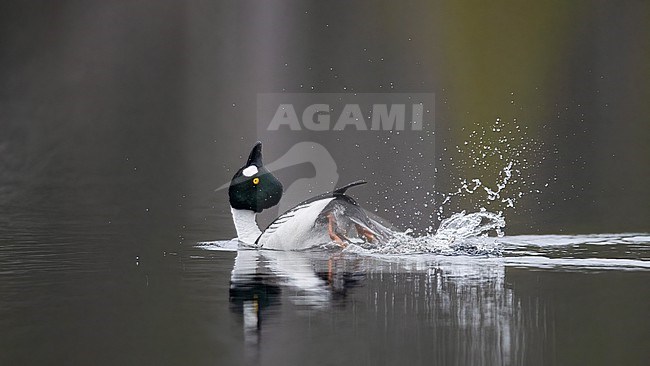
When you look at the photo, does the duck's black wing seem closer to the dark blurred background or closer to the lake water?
the lake water

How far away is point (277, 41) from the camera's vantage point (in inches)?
672

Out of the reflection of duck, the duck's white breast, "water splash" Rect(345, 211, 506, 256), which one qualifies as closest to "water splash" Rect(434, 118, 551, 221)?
"water splash" Rect(345, 211, 506, 256)

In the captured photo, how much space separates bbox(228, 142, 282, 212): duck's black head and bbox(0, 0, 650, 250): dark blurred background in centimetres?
92

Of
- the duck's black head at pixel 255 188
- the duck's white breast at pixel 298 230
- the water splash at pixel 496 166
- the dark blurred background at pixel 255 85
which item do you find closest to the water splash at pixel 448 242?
the duck's white breast at pixel 298 230

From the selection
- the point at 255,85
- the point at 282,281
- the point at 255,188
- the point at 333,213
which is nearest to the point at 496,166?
the point at 255,188

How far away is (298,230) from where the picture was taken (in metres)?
5.86

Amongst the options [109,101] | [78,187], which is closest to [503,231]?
[78,187]

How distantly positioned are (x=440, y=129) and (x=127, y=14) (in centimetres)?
767

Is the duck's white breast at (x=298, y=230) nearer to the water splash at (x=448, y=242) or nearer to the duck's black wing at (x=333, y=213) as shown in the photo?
the duck's black wing at (x=333, y=213)

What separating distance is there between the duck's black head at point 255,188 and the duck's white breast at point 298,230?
0.33 m

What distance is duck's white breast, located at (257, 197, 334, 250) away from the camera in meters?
5.83

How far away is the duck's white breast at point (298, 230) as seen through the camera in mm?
5828

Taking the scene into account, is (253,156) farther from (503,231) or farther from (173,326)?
(173,326)

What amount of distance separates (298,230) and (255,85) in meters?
10.4
